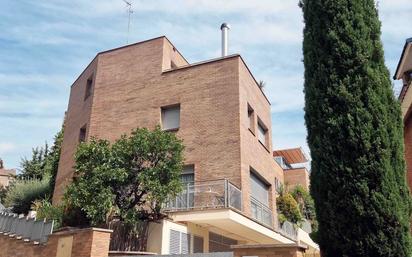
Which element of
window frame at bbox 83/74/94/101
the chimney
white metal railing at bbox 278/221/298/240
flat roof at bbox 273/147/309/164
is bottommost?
white metal railing at bbox 278/221/298/240

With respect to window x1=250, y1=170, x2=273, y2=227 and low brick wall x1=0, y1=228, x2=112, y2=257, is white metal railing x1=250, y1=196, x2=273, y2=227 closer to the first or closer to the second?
window x1=250, y1=170, x2=273, y2=227

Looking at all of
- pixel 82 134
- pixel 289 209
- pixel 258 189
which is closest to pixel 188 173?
pixel 258 189

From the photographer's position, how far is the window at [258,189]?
17984 millimetres

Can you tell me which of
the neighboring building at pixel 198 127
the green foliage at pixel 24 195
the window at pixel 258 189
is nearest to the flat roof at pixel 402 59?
the neighboring building at pixel 198 127

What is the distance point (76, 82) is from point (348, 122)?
19.6 meters

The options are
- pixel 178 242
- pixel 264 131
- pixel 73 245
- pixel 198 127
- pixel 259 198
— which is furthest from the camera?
pixel 264 131

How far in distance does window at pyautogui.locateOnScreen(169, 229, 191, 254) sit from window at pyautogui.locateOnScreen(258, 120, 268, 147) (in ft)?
25.5

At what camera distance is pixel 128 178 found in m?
13.3

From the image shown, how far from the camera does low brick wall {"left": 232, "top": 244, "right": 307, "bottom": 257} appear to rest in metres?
6.06

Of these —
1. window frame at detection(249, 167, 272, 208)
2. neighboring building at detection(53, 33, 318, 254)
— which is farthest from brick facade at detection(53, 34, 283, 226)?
window frame at detection(249, 167, 272, 208)

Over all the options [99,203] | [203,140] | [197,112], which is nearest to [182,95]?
[197,112]

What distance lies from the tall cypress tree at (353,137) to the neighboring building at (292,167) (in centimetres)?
2082

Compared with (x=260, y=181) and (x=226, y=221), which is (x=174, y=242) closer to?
(x=226, y=221)

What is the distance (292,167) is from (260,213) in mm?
17494
